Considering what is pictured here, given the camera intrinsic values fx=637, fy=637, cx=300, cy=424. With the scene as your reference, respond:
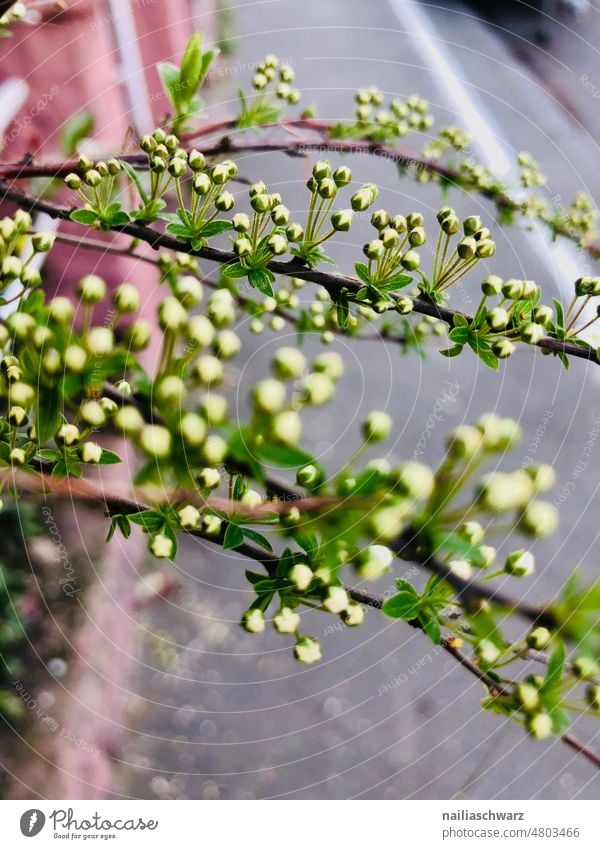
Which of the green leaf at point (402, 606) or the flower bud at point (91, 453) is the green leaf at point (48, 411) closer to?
the flower bud at point (91, 453)

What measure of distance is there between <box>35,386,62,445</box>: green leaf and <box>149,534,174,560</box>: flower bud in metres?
0.05

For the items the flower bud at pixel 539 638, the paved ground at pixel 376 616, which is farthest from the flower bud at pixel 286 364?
the paved ground at pixel 376 616

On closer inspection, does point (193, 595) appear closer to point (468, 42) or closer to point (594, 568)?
point (594, 568)

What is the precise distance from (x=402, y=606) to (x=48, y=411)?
0.47 ft

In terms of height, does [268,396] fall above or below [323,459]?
below

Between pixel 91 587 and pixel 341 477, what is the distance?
1.05 feet

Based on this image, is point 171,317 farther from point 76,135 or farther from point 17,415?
point 76,135

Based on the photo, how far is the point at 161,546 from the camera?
219mm

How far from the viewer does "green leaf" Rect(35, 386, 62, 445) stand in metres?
0.23

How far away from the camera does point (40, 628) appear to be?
455 mm

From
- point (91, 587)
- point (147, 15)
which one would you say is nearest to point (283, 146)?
point (147, 15)
